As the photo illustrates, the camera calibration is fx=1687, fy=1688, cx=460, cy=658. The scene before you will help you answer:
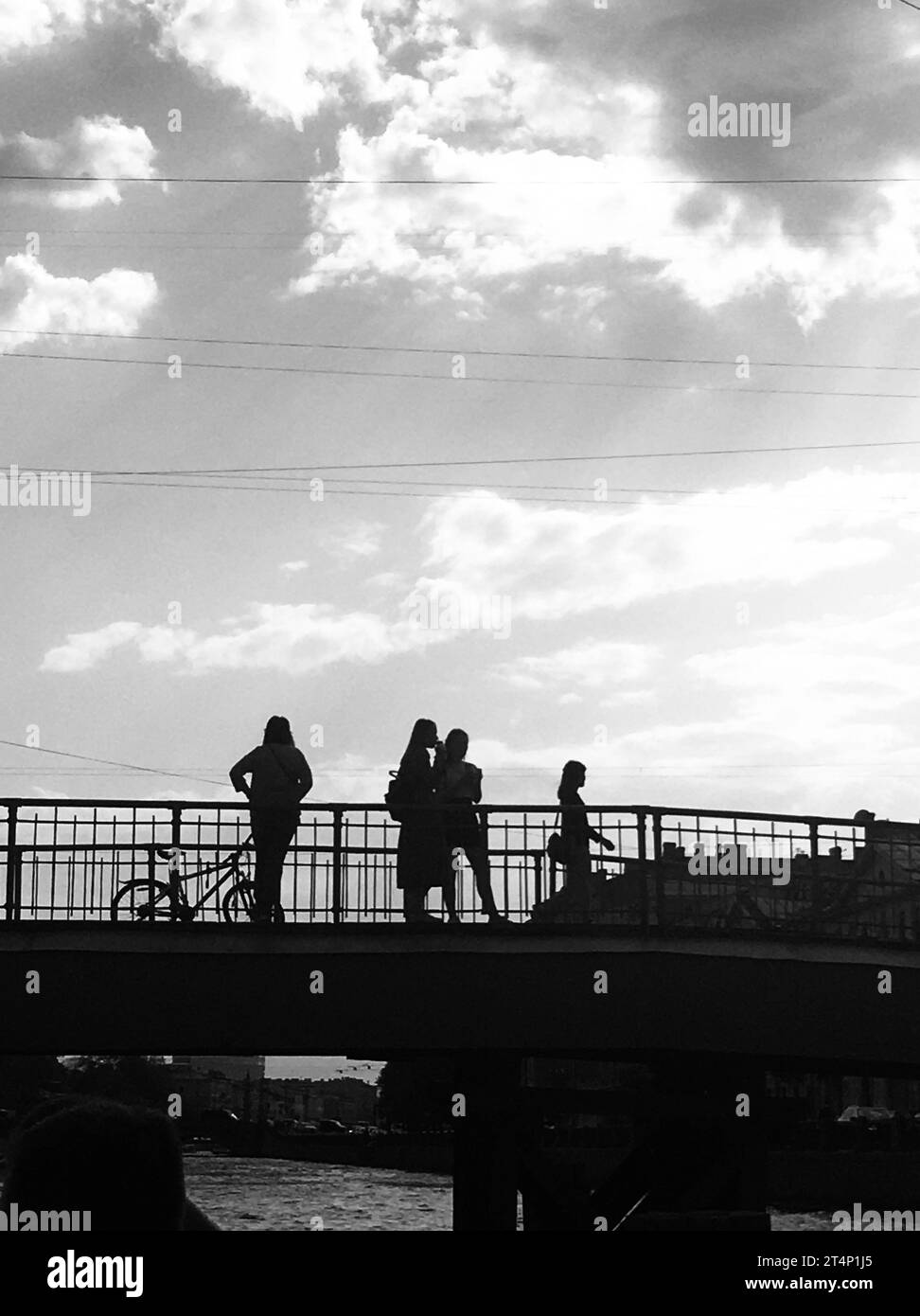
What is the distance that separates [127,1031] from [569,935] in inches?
169

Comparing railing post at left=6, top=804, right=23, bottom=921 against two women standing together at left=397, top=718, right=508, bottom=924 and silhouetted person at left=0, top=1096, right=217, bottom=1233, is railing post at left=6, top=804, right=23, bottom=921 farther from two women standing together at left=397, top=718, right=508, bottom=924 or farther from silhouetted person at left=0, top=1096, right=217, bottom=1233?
silhouetted person at left=0, top=1096, right=217, bottom=1233

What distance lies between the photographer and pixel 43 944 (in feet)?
51.6

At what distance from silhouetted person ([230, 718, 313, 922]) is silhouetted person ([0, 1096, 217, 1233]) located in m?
12.9

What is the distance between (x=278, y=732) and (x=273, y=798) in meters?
0.68

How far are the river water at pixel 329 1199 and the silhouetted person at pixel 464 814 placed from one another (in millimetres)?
27890

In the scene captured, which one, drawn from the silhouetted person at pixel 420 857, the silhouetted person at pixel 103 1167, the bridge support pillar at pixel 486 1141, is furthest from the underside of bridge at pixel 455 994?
the silhouetted person at pixel 103 1167

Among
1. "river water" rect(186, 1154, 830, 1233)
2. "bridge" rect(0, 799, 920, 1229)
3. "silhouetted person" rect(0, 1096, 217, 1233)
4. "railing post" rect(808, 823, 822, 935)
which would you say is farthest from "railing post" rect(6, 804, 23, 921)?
"river water" rect(186, 1154, 830, 1233)

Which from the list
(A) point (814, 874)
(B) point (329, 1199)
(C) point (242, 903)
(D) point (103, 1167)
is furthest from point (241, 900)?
(B) point (329, 1199)

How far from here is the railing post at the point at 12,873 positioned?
15773 millimetres

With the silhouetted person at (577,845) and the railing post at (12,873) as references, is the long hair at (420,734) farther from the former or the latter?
the railing post at (12,873)

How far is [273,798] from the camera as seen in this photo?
16.6 meters

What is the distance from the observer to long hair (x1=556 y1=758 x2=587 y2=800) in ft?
57.3

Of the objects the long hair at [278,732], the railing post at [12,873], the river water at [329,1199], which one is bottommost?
the river water at [329,1199]
